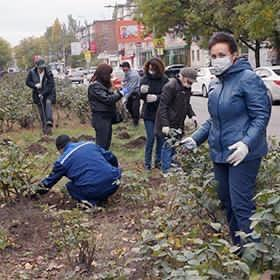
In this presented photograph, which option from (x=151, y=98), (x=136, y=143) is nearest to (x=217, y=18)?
(x=136, y=143)

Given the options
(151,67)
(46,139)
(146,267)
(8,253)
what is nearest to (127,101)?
(46,139)

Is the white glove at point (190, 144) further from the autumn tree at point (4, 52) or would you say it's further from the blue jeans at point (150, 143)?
the autumn tree at point (4, 52)

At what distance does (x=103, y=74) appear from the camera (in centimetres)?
821

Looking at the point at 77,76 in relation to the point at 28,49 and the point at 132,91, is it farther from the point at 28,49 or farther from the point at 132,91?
the point at 28,49

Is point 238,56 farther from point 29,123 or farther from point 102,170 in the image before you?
point 29,123

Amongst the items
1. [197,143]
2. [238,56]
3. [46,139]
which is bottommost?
→ [46,139]

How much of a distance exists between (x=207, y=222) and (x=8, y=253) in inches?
69.4

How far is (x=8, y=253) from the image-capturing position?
17.9 ft

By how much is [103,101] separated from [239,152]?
443 cm

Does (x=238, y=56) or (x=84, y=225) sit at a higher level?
(x=238, y=56)

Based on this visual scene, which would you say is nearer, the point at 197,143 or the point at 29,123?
the point at 197,143

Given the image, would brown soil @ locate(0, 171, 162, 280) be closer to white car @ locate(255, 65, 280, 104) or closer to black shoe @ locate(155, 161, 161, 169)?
black shoe @ locate(155, 161, 161, 169)

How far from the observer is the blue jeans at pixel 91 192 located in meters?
6.50

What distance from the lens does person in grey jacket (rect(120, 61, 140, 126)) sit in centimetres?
1212
